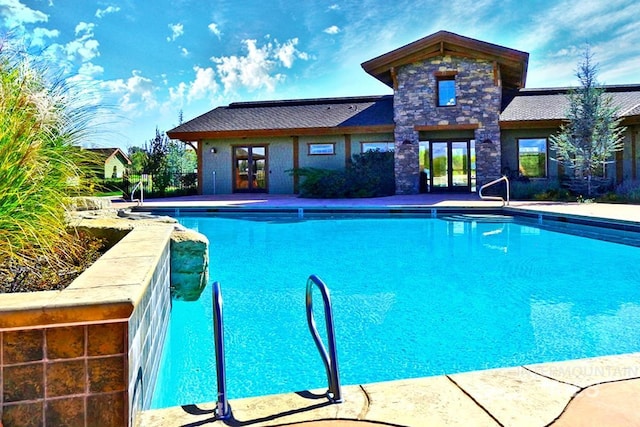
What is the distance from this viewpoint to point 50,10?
14625 mm

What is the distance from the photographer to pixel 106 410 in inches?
64.1

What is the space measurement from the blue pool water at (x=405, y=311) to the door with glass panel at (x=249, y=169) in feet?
36.6

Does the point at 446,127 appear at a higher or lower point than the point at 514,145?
higher

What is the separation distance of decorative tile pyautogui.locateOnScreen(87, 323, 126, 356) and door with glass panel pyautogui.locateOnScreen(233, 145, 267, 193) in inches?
695

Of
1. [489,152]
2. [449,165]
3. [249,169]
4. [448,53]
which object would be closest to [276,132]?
[249,169]

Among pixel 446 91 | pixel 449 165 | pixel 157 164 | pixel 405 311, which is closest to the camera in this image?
pixel 405 311

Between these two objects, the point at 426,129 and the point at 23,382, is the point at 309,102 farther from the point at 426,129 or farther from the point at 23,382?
the point at 23,382

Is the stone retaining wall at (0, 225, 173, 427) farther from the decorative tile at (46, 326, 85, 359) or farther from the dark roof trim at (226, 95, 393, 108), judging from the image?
the dark roof trim at (226, 95, 393, 108)

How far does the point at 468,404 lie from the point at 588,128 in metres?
14.9

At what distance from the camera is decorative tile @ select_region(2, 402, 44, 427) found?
61.2 inches

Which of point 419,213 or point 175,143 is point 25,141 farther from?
point 175,143

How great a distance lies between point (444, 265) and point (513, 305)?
1.93 metres

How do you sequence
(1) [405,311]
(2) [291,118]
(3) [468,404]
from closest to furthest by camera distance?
(3) [468,404] < (1) [405,311] < (2) [291,118]

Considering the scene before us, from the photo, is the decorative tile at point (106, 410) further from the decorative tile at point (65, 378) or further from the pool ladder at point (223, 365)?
the pool ladder at point (223, 365)
